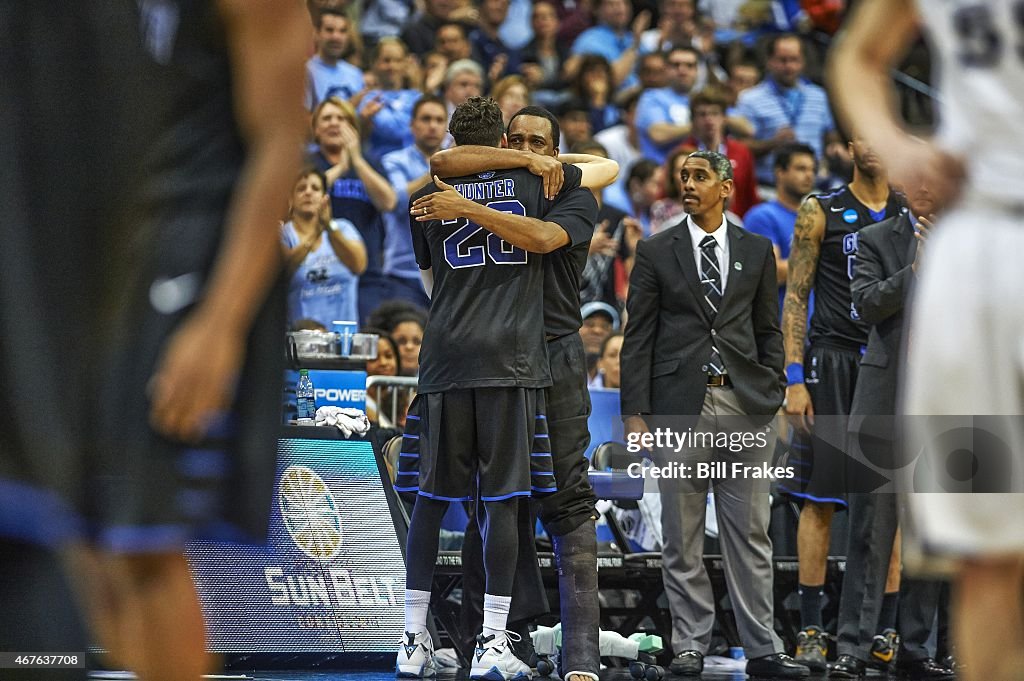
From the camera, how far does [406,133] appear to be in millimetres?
11156

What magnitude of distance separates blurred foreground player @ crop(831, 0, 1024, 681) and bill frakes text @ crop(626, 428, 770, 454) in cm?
458

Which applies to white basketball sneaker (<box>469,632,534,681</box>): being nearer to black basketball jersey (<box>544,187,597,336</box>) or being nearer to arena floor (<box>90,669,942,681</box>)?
arena floor (<box>90,669,942,681</box>)

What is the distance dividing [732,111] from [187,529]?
10986mm

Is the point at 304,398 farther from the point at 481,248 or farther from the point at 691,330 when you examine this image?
the point at 691,330

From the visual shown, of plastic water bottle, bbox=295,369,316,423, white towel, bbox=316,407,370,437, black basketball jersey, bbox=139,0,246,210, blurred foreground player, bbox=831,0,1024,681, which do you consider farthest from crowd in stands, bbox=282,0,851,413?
blurred foreground player, bbox=831,0,1024,681

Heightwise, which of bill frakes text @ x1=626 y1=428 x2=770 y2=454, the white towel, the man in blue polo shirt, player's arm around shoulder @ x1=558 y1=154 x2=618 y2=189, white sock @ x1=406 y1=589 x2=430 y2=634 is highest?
the man in blue polo shirt

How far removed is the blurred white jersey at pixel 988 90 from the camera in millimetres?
2623

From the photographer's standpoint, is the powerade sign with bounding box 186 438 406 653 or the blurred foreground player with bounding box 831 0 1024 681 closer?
the blurred foreground player with bounding box 831 0 1024 681

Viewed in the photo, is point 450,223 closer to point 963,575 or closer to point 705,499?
point 705,499

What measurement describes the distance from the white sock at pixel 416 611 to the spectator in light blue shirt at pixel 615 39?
8.10m

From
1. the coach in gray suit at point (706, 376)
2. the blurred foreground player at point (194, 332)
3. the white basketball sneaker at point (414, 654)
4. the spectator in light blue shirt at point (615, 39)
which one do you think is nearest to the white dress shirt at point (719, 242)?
the coach in gray suit at point (706, 376)

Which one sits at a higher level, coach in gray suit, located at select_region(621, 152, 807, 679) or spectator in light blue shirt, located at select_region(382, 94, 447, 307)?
spectator in light blue shirt, located at select_region(382, 94, 447, 307)

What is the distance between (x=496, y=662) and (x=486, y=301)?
1560 mm

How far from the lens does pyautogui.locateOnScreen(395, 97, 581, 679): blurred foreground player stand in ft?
20.8
